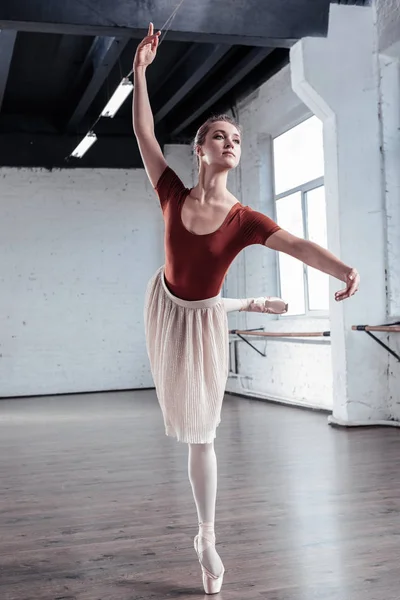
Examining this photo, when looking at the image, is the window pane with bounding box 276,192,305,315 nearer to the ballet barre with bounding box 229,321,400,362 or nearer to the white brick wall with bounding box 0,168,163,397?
the ballet barre with bounding box 229,321,400,362

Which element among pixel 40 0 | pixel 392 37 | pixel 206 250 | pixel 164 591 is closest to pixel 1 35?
pixel 40 0

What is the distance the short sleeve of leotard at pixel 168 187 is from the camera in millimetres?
2473

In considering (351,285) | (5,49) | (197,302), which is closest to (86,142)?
(5,49)

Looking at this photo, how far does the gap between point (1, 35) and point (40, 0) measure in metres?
1.53

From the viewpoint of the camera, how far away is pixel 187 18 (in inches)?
232

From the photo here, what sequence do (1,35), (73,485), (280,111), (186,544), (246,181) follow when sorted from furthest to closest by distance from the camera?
(246,181)
(280,111)
(1,35)
(73,485)
(186,544)

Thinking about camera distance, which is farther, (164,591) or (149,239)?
(149,239)

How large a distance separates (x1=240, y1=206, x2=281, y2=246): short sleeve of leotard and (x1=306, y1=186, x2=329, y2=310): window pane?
209 inches

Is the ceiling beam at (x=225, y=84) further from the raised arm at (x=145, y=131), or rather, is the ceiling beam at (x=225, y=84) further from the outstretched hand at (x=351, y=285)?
the outstretched hand at (x=351, y=285)

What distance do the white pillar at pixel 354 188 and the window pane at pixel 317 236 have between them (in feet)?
4.34

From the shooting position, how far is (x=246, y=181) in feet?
30.4

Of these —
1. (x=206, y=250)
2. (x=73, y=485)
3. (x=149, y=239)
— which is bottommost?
(x=73, y=485)

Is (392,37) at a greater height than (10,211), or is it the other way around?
(392,37)

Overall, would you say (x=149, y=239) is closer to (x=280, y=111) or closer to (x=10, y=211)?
(x=10, y=211)
